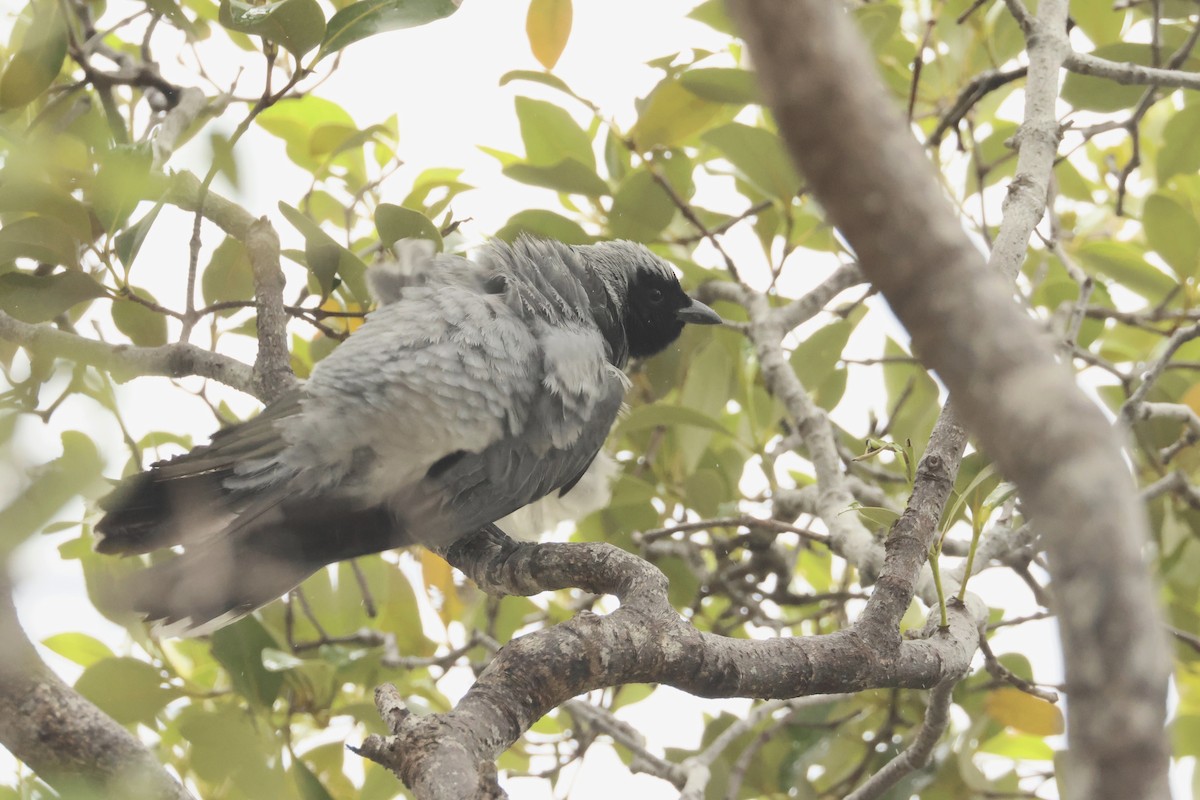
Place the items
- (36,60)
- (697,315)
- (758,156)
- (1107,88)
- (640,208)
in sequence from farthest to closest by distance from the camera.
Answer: (697,315)
(640,208)
(758,156)
(1107,88)
(36,60)

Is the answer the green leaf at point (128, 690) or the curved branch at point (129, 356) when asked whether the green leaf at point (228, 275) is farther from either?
the green leaf at point (128, 690)

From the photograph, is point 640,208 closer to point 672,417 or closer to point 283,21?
point 672,417

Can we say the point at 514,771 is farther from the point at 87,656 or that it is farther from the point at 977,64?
the point at 977,64

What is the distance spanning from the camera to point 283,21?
2.16m

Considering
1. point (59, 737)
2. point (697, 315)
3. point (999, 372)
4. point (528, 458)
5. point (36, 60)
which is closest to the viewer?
point (999, 372)

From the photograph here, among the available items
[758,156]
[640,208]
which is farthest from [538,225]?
[758,156]

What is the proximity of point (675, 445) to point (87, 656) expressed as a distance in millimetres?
1765

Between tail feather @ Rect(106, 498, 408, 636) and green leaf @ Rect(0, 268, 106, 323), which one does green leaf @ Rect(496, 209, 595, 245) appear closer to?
tail feather @ Rect(106, 498, 408, 636)

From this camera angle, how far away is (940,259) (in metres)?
0.63

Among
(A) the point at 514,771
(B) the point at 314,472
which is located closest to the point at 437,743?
(B) the point at 314,472

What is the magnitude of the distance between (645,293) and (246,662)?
165cm

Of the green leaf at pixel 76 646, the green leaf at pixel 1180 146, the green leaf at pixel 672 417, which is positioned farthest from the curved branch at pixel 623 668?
the green leaf at pixel 1180 146

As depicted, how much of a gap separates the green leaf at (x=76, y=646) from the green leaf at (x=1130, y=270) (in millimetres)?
3077

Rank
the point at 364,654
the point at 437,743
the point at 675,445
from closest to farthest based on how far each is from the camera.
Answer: the point at 437,743 → the point at 364,654 → the point at 675,445
